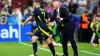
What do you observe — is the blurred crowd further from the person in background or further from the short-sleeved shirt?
the short-sleeved shirt

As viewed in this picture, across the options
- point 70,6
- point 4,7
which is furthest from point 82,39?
point 4,7

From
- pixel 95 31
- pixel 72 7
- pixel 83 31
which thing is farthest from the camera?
pixel 72 7

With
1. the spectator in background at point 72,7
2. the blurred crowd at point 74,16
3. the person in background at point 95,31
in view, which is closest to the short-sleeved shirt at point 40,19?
the person in background at point 95,31

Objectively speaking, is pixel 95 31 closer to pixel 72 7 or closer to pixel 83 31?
pixel 83 31

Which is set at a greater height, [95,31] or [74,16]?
[74,16]

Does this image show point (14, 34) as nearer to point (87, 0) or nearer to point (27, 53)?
point (27, 53)

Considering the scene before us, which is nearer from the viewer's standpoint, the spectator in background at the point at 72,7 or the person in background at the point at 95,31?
the person in background at the point at 95,31

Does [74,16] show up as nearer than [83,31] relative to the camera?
No

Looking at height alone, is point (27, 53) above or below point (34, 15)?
below

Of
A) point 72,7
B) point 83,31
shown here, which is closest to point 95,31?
point 83,31

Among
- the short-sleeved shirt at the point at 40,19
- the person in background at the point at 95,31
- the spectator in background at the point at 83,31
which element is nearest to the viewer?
the short-sleeved shirt at the point at 40,19

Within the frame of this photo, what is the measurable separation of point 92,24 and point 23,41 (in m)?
4.04

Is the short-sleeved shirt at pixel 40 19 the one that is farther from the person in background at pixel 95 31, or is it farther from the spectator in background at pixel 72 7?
the spectator in background at pixel 72 7

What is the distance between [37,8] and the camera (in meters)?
12.9
